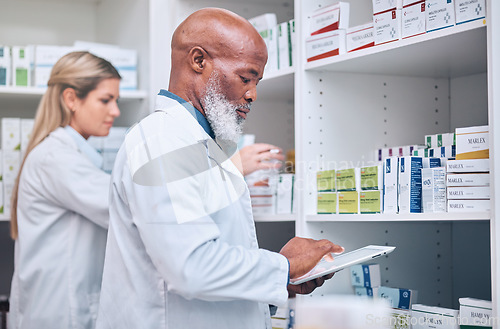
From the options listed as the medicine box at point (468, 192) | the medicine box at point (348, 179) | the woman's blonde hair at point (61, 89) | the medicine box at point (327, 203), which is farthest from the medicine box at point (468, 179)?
the woman's blonde hair at point (61, 89)

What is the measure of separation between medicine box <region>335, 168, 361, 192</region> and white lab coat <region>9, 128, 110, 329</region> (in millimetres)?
812

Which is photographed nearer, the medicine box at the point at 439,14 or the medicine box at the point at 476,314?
the medicine box at the point at 476,314

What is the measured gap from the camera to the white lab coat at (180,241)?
1.24 metres

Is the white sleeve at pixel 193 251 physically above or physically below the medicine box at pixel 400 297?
above

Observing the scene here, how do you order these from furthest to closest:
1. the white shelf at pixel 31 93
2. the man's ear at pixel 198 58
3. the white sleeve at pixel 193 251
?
the white shelf at pixel 31 93, the man's ear at pixel 198 58, the white sleeve at pixel 193 251

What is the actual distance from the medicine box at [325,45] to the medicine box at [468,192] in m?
0.57

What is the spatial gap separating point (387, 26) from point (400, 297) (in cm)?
74

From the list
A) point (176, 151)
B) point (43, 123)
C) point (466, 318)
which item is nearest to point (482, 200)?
point (466, 318)

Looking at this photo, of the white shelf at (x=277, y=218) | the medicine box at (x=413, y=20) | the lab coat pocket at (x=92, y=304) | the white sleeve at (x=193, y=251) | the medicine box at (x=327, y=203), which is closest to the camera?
the white sleeve at (x=193, y=251)

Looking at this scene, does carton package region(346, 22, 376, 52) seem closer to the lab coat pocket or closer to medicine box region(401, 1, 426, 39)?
medicine box region(401, 1, 426, 39)

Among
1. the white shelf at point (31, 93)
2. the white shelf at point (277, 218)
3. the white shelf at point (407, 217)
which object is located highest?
the white shelf at point (31, 93)

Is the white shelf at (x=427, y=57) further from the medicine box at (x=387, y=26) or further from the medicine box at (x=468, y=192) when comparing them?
the medicine box at (x=468, y=192)

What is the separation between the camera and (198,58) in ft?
4.75

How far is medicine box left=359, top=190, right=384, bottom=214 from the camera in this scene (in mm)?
1683
